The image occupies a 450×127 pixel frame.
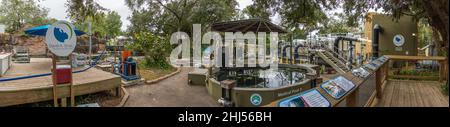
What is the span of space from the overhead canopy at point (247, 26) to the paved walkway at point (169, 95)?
271 cm

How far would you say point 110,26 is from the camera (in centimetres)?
3375

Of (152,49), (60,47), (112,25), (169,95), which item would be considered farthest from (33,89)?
(112,25)

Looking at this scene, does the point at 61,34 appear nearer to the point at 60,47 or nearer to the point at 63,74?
the point at 60,47

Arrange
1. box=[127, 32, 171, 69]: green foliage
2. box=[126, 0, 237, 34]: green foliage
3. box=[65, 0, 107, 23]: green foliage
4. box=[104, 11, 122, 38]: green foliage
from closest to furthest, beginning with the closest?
box=[65, 0, 107, 23]: green foliage → box=[127, 32, 171, 69]: green foliage → box=[126, 0, 237, 34]: green foliage → box=[104, 11, 122, 38]: green foliage

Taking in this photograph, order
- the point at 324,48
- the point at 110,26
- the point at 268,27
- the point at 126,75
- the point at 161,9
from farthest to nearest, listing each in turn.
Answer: the point at 110,26
the point at 161,9
the point at 324,48
the point at 268,27
the point at 126,75

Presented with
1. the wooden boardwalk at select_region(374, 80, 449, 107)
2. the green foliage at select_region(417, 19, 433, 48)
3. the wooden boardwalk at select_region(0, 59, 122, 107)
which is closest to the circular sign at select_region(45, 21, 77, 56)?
the wooden boardwalk at select_region(0, 59, 122, 107)

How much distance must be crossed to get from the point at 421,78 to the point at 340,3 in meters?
3.21

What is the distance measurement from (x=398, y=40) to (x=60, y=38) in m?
14.6

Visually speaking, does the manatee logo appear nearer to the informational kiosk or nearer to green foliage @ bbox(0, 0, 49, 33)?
the informational kiosk

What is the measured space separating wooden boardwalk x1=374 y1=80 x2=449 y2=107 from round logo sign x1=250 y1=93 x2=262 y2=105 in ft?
7.01

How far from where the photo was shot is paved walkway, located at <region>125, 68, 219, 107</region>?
548cm

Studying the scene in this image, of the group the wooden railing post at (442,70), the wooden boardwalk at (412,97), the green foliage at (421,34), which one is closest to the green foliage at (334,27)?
the green foliage at (421,34)
